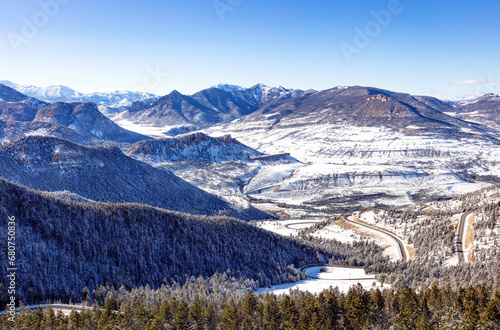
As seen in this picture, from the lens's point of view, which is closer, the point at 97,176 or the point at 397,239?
the point at 397,239

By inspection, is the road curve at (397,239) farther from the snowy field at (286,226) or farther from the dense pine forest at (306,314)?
the dense pine forest at (306,314)

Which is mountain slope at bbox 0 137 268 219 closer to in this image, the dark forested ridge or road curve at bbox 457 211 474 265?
the dark forested ridge

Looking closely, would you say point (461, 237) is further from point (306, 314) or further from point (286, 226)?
point (286, 226)

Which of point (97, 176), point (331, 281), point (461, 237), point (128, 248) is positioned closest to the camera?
point (331, 281)

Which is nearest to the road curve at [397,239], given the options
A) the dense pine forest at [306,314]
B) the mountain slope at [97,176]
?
the dense pine forest at [306,314]

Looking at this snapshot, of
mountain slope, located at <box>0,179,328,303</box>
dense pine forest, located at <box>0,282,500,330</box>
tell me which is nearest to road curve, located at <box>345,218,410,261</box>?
mountain slope, located at <box>0,179,328,303</box>

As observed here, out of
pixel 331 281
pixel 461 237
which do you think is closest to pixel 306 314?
pixel 331 281

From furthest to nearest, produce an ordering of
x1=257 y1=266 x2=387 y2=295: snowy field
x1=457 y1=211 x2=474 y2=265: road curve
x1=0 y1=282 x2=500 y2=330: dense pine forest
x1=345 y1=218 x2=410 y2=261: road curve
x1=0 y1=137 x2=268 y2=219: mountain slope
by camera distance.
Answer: x1=0 y1=137 x2=268 y2=219: mountain slope < x1=345 y1=218 x2=410 y2=261: road curve < x1=457 y1=211 x2=474 y2=265: road curve < x1=257 y1=266 x2=387 y2=295: snowy field < x1=0 y1=282 x2=500 y2=330: dense pine forest

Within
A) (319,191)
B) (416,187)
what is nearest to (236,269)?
(319,191)
